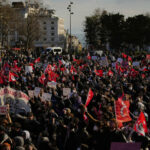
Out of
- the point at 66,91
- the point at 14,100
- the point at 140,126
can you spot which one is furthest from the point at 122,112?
the point at 66,91

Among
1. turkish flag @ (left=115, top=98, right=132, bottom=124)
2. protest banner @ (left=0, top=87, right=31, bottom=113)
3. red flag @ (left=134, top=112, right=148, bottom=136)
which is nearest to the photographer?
red flag @ (left=134, top=112, right=148, bottom=136)

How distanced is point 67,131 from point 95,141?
0.79 metres

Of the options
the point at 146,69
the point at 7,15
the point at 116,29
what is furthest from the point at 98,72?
the point at 116,29

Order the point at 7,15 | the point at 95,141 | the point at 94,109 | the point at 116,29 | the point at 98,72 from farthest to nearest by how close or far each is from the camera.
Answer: the point at 116,29, the point at 7,15, the point at 98,72, the point at 94,109, the point at 95,141

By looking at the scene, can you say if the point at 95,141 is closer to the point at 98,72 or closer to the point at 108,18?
the point at 98,72

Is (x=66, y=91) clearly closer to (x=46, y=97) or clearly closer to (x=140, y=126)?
(x=46, y=97)

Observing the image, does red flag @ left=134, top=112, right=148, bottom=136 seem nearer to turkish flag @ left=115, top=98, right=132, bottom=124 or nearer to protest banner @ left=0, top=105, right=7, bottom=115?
turkish flag @ left=115, top=98, right=132, bottom=124

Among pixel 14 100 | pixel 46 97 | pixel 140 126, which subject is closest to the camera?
pixel 140 126

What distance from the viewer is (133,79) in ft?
54.1

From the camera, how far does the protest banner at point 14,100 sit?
10086mm

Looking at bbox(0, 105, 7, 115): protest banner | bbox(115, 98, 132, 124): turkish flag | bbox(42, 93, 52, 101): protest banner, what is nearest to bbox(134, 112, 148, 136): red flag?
bbox(115, 98, 132, 124): turkish flag

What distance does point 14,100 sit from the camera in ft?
34.1

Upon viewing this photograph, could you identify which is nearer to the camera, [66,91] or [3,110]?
[3,110]

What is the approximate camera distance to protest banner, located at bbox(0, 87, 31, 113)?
10.1m
